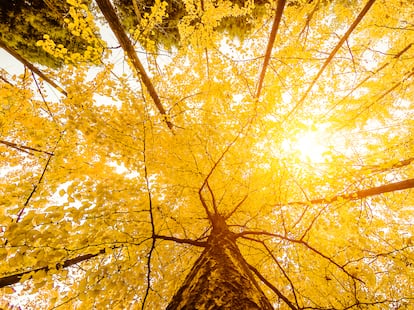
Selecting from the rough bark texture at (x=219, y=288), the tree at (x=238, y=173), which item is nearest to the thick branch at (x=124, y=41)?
the tree at (x=238, y=173)

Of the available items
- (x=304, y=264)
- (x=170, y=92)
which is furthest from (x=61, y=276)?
(x=170, y=92)

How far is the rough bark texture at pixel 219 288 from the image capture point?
1.48 m

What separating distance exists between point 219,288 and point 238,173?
251 centimetres

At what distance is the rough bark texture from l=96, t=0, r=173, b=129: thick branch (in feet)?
9.64

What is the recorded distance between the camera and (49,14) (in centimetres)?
484

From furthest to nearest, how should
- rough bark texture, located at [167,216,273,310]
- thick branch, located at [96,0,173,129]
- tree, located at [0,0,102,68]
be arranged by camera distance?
tree, located at [0,0,102,68]
thick branch, located at [96,0,173,129]
rough bark texture, located at [167,216,273,310]

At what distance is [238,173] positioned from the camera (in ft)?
13.0

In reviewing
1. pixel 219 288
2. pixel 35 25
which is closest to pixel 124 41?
pixel 35 25

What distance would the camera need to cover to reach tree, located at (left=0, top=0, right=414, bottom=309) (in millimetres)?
2512

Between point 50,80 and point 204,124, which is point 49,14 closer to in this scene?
point 50,80

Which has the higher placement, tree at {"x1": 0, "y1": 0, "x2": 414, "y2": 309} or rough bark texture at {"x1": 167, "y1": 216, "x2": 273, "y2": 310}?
tree at {"x1": 0, "y1": 0, "x2": 414, "y2": 309}

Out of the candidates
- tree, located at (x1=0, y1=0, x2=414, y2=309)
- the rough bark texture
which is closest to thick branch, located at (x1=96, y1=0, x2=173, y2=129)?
tree, located at (x1=0, y1=0, x2=414, y2=309)

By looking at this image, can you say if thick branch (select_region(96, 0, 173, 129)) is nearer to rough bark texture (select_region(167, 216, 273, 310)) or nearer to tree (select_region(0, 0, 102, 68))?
tree (select_region(0, 0, 102, 68))

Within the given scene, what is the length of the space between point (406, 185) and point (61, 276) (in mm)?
4041
